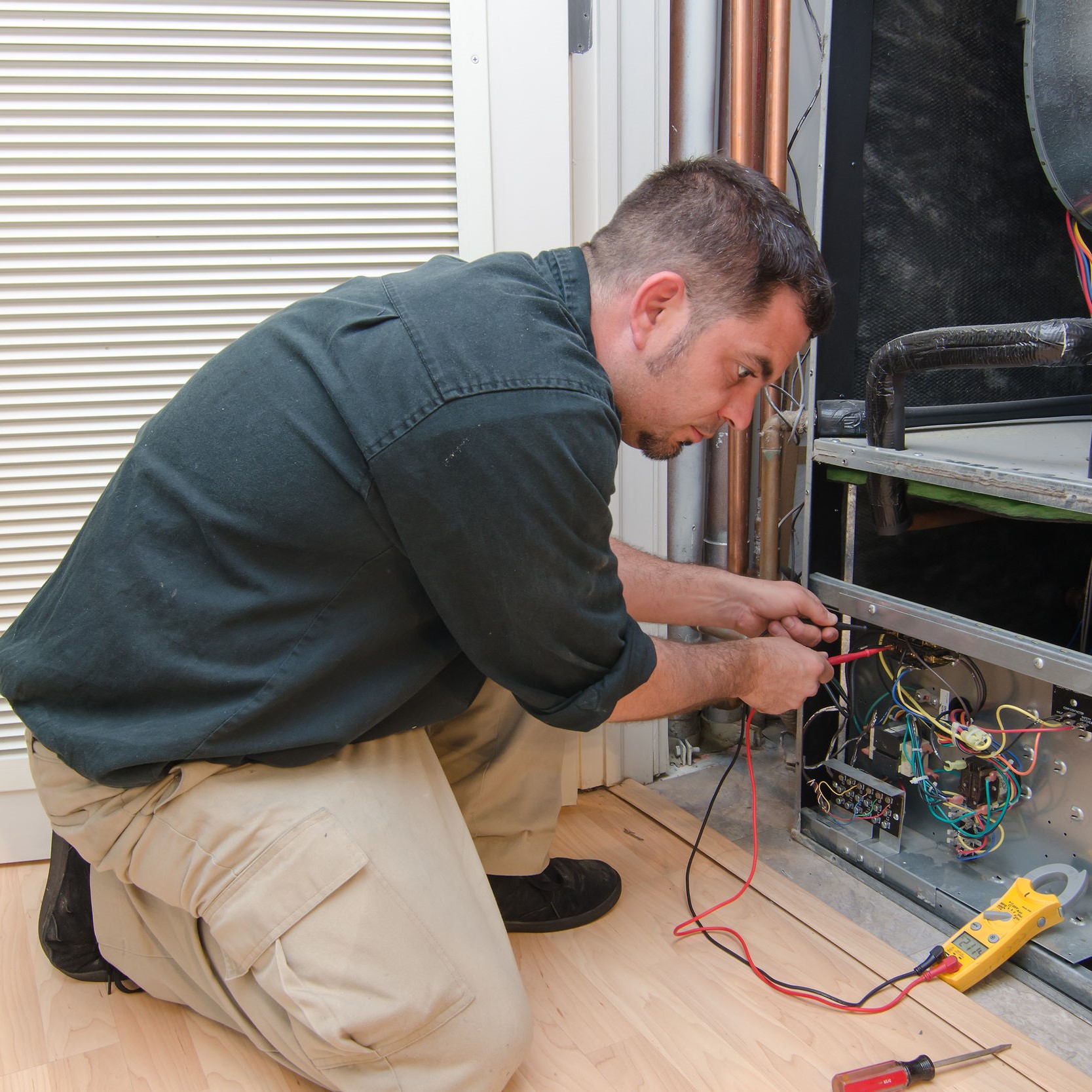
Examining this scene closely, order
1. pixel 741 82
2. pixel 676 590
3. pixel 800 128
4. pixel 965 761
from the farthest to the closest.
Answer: pixel 800 128 < pixel 741 82 < pixel 676 590 < pixel 965 761

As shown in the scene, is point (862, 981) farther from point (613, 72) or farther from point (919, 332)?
point (613, 72)

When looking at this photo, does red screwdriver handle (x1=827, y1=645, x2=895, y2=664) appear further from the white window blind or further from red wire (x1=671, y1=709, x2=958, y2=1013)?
the white window blind

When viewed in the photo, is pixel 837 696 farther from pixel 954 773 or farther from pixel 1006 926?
pixel 1006 926

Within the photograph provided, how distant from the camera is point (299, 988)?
931mm

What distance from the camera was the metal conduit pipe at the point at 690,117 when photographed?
5.16 feet

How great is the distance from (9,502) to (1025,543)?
1665mm

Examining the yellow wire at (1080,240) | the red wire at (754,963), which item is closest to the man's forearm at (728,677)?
the red wire at (754,963)

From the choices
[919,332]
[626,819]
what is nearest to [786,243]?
[919,332]

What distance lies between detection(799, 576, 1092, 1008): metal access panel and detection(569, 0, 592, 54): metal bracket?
91cm

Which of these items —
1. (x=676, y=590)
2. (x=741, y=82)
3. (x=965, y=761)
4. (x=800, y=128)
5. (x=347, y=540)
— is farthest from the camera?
(x=800, y=128)

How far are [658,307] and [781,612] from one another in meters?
0.54

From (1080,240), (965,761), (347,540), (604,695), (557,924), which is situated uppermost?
(1080,240)

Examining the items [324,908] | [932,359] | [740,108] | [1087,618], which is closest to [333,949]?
[324,908]

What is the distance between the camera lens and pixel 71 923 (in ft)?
3.91
